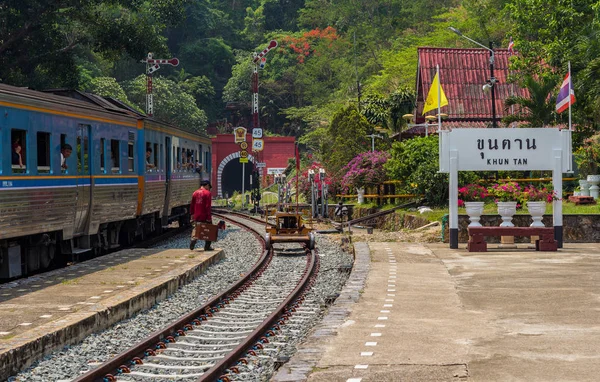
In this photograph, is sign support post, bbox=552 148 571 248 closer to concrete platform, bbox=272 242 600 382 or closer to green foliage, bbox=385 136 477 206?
concrete platform, bbox=272 242 600 382

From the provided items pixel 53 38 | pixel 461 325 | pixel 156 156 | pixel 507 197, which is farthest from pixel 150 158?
pixel 53 38

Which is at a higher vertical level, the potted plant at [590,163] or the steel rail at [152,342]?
the potted plant at [590,163]

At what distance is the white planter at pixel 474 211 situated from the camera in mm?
20672

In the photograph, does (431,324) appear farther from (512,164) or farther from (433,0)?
(433,0)

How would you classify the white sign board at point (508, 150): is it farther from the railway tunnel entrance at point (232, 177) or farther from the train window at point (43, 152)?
the railway tunnel entrance at point (232, 177)

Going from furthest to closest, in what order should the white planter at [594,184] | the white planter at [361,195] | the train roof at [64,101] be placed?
the white planter at [361,195] < the white planter at [594,184] < the train roof at [64,101]

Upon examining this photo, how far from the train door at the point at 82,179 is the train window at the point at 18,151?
243cm

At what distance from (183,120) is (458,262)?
6197 centimetres

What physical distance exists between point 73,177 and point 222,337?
23.5ft

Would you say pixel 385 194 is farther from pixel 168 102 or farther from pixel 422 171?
pixel 168 102

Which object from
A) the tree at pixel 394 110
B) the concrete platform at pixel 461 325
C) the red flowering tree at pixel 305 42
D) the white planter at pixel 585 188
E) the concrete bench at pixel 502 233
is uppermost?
the red flowering tree at pixel 305 42

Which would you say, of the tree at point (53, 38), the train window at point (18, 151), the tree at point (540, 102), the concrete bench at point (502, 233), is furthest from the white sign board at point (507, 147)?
the tree at point (53, 38)

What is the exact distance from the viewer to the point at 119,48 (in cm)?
3959

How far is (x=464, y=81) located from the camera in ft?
147
